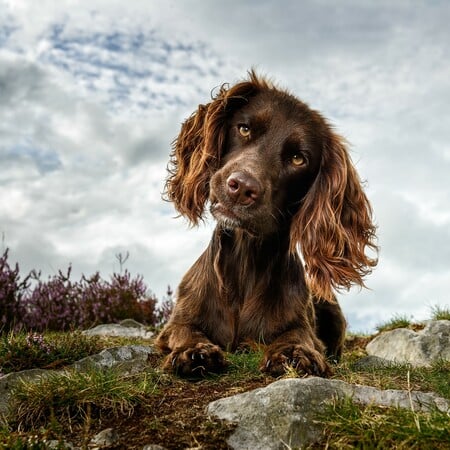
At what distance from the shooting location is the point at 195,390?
11.9 ft

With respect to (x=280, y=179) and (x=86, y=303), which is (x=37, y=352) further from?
(x=86, y=303)

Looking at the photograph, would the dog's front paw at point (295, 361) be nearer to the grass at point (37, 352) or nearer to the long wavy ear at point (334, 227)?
the long wavy ear at point (334, 227)

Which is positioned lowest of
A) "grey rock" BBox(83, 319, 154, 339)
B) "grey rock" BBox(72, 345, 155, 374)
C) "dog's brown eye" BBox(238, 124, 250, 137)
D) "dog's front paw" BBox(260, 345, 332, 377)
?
"dog's front paw" BBox(260, 345, 332, 377)

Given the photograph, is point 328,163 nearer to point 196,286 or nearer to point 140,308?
point 196,286

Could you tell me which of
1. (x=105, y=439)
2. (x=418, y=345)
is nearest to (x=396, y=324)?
(x=418, y=345)

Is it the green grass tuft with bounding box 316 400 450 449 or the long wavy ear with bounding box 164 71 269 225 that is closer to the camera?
the green grass tuft with bounding box 316 400 450 449

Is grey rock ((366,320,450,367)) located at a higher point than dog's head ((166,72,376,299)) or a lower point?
lower

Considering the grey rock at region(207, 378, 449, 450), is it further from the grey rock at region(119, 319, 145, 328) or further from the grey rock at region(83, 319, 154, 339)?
the grey rock at region(119, 319, 145, 328)

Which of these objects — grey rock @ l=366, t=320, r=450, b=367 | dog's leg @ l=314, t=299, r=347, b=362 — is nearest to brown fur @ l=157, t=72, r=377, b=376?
dog's leg @ l=314, t=299, r=347, b=362

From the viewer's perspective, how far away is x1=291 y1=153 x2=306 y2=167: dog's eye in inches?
177

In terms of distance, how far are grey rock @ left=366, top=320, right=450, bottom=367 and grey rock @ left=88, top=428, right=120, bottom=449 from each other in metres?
3.78

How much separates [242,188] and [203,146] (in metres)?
1.16

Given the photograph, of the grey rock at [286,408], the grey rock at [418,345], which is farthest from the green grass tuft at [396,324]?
the grey rock at [286,408]

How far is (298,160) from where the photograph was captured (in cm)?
454
